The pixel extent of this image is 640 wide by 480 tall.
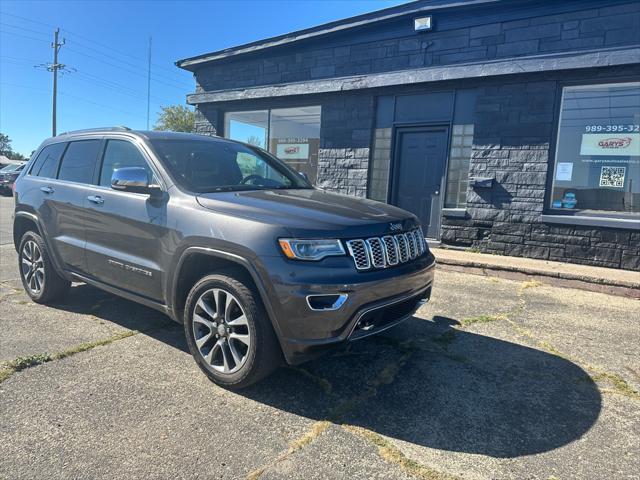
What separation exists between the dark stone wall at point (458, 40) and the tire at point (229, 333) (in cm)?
682

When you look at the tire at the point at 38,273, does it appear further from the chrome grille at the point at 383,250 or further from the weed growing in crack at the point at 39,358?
the chrome grille at the point at 383,250

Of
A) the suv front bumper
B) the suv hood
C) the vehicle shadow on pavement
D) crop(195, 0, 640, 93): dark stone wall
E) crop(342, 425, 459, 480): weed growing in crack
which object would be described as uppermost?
crop(195, 0, 640, 93): dark stone wall

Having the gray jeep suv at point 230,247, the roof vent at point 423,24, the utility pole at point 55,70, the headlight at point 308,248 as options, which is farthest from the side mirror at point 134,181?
the utility pole at point 55,70

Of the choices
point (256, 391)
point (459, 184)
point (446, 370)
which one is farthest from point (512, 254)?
point (256, 391)

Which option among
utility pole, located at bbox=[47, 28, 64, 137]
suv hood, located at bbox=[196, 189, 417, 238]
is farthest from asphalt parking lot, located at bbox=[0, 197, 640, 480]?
utility pole, located at bbox=[47, 28, 64, 137]

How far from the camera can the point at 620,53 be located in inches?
259

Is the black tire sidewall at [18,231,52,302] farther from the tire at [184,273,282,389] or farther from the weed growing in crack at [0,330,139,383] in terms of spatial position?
the tire at [184,273,282,389]

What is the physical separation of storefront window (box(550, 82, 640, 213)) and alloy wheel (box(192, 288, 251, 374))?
256 inches

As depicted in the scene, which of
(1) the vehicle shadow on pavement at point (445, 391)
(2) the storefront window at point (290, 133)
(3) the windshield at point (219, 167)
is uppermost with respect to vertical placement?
(2) the storefront window at point (290, 133)

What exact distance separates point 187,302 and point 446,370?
2.01 m

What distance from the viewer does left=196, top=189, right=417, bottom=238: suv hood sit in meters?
2.74

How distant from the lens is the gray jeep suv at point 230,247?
105 inches

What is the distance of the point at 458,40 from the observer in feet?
25.9

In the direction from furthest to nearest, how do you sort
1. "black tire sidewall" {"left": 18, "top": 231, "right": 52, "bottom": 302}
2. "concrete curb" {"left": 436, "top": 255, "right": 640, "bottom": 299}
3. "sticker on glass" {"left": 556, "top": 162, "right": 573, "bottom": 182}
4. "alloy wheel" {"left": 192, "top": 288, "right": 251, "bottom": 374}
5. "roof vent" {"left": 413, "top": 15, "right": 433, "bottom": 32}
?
"roof vent" {"left": 413, "top": 15, "right": 433, "bottom": 32} < "sticker on glass" {"left": 556, "top": 162, "right": 573, "bottom": 182} < "concrete curb" {"left": 436, "top": 255, "right": 640, "bottom": 299} < "black tire sidewall" {"left": 18, "top": 231, "right": 52, "bottom": 302} < "alloy wheel" {"left": 192, "top": 288, "right": 251, "bottom": 374}
